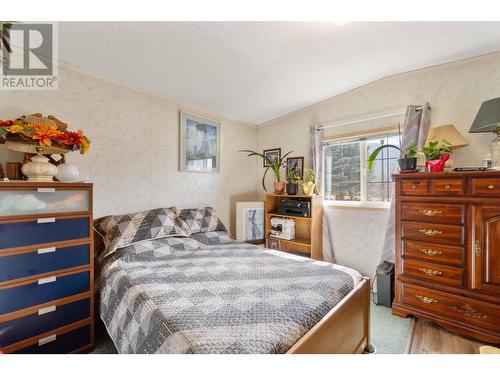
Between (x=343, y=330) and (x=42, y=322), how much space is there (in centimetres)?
192

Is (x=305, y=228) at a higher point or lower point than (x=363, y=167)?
lower

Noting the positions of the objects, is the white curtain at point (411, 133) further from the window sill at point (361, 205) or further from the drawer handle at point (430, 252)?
the drawer handle at point (430, 252)

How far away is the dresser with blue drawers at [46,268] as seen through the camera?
Answer: 1.35 metres

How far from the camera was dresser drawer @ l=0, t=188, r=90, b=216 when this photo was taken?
1373mm

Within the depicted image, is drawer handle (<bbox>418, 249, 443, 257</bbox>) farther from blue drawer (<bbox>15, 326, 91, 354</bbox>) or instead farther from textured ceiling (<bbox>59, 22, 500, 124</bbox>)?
blue drawer (<bbox>15, 326, 91, 354</bbox>)

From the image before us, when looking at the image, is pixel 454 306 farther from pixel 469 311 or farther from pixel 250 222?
pixel 250 222

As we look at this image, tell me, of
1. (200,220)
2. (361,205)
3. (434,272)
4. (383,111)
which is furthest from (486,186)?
(200,220)

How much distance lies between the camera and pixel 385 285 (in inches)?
91.5

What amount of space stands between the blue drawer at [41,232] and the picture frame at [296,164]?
262cm

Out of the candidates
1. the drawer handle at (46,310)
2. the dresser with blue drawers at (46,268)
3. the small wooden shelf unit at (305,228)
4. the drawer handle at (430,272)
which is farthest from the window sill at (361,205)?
the drawer handle at (46,310)
